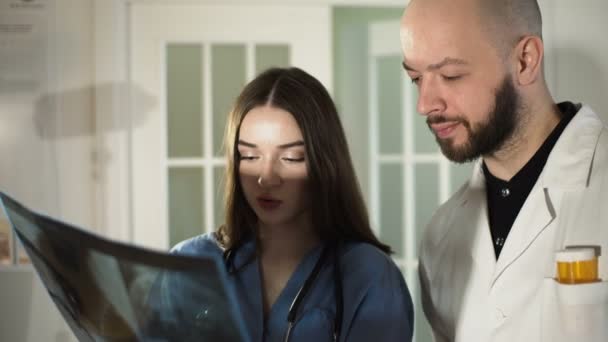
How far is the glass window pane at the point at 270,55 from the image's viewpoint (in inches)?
107

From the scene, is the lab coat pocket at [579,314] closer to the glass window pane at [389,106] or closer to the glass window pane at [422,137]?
the glass window pane at [422,137]

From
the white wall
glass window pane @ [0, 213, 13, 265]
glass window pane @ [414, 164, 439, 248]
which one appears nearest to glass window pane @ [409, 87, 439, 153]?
glass window pane @ [414, 164, 439, 248]

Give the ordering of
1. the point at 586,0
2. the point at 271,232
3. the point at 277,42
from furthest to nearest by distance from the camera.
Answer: the point at 277,42 → the point at 586,0 → the point at 271,232

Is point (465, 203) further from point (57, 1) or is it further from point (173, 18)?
point (57, 1)

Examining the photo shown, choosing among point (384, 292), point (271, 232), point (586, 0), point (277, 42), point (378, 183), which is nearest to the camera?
point (384, 292)

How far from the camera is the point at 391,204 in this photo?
11.7 ft

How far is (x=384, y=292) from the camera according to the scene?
1.20 m

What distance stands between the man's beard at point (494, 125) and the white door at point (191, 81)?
→ 141 cm

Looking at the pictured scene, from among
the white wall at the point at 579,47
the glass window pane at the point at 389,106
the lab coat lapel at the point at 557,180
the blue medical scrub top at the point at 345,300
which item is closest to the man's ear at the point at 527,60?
the lab coat lapel at the point at 557,180

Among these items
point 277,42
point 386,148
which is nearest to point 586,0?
point 277,42

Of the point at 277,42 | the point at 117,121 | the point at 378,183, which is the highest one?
the point at 277,42

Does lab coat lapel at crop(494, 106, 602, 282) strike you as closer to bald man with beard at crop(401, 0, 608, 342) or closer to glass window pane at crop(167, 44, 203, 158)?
bald man with beard at crop(401, 0, 608, 342)

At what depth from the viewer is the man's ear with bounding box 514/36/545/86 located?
1.31 m

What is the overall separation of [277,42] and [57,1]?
0.75 m
